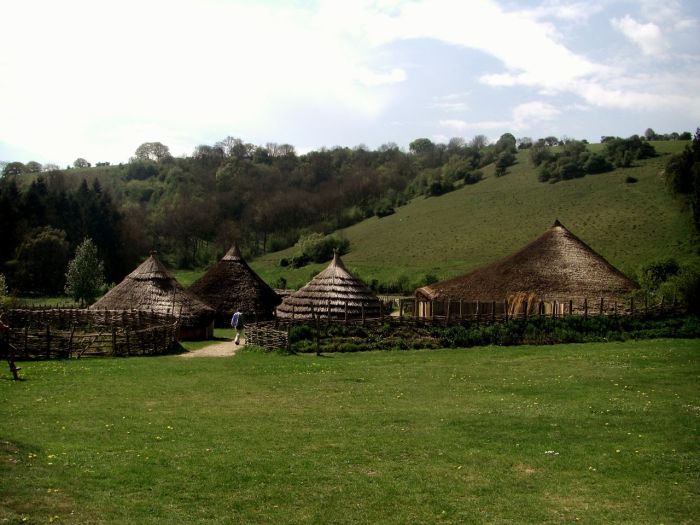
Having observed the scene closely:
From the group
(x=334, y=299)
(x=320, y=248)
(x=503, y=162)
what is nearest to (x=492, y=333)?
(x=334, y=299)

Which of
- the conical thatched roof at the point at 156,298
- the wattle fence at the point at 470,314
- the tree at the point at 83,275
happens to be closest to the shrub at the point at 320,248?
the tree at the point at 83,275

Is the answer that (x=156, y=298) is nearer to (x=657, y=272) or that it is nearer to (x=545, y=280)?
(x=545, y=280)

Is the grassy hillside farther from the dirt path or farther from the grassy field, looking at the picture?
the grassy field

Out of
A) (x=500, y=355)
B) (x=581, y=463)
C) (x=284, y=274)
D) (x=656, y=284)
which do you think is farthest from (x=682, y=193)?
(x=581, y=463)

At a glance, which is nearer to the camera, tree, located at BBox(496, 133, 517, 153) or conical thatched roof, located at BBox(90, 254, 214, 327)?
conical thatched roof, located at BBox(90, 254, 214, 327)

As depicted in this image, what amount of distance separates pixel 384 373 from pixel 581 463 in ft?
36.4

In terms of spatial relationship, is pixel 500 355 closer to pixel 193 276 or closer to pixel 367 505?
pixel 367 505

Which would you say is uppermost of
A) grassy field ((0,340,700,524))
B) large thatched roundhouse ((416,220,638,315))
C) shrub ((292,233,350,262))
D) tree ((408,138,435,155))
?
tree ((408,138,435,155))

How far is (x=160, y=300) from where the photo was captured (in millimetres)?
38000

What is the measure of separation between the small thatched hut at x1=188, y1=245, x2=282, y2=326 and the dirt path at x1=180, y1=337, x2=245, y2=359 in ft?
37.6

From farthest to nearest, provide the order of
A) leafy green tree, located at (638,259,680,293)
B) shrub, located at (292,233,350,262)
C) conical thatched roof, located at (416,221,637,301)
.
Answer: shrub, located at (292,233,350,262)
leafy green tree, located at (638,259,680,293)
conical thatched roof, located at (416,221,637,301)

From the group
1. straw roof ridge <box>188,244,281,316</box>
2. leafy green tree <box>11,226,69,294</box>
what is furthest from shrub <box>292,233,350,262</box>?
straw roof ridge <box>188,244,281,316</box>

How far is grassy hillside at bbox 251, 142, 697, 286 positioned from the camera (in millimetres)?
72250

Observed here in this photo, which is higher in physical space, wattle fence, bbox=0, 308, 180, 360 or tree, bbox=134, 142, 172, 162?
tree, bbox=134, 142, 172, 162
